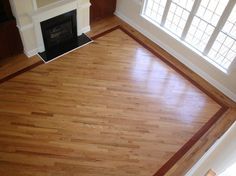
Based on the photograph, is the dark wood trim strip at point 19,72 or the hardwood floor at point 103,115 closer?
the hardwood floor at point 103,115

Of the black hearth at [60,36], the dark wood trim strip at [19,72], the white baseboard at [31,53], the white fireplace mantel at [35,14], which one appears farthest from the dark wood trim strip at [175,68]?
the dark wood trim strip at [19,72]

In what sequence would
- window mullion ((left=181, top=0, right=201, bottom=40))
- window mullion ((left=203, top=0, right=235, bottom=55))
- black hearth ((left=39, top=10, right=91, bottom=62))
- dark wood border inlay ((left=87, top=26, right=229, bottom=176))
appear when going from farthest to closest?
1. black hearth ((left=39, top=10, right=91, bottom=62))
2. window mullion ((left=181, top=0, right=201, bottom=40))
3. window mullion ((left=203, top=0, right=235, bottom=55))
4. dark wood border inlay ((left=87, top=26, right=229, bottom=176))

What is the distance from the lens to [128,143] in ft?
15.4

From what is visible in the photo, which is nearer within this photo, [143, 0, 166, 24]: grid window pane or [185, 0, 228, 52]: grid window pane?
[185, 0, 228, 52]: grid window pane

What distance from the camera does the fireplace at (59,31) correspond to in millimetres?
5518

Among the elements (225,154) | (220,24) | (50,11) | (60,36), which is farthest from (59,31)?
(225,154)

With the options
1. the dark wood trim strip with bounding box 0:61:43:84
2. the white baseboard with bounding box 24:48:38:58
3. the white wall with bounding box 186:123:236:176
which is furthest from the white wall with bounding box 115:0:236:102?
the white wall with bounding box 186:123:236:176

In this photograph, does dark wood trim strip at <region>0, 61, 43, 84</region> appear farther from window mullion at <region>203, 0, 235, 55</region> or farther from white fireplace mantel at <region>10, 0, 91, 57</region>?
window mullion at <region>203, 0, 235, 55</region>

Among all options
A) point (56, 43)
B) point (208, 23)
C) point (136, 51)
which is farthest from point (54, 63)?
point (208, 23)

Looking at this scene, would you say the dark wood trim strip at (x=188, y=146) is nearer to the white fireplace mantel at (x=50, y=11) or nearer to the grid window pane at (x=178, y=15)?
the grid window pane at (x=178, y=15)

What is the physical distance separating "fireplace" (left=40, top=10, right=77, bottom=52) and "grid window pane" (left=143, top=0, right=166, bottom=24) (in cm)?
160

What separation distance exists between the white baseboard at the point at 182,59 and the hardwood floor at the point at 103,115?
0.40 feet

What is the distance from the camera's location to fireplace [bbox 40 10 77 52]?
217 inches

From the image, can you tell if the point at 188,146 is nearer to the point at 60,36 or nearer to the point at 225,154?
the point at 225,154
